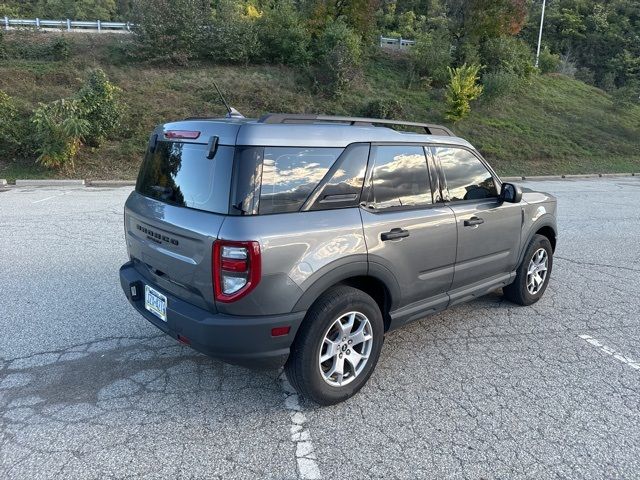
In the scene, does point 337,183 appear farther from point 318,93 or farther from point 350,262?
point 318,93

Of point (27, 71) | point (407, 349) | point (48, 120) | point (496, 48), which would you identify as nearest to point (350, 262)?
point (407, 349)

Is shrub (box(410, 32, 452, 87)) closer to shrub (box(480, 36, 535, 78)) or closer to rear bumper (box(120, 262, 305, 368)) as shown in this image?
shrub (box(480, 36, 535, 78))

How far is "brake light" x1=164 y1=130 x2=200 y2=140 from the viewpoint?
9.17 feet

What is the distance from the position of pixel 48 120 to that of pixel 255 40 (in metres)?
12.6

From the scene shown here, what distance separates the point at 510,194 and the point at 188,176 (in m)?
A: 2.77

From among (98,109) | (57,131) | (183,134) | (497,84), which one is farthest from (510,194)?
(497,84)

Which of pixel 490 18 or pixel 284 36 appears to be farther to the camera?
pixel 490 18

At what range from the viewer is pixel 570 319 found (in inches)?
169

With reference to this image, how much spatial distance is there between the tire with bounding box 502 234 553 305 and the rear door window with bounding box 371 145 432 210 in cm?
162

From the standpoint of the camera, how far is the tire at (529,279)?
4.36 meters

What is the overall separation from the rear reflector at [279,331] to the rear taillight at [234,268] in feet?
0.95

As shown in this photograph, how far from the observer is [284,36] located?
22609 mm

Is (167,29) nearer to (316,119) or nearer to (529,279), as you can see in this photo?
(316,119)

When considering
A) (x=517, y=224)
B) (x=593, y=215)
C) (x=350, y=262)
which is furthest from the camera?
(x=593, y=215)
